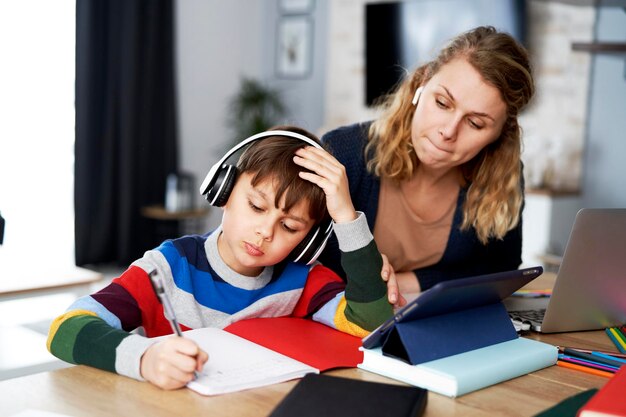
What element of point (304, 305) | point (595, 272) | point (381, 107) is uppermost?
point (381, 107)

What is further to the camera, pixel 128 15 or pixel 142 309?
pixel 128 15

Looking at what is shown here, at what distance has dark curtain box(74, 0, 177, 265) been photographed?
4.84 m

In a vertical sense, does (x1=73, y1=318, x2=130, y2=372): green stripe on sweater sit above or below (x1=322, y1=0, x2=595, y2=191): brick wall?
below

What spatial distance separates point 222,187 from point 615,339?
2.63 ft

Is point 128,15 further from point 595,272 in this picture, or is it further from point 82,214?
point 595,272

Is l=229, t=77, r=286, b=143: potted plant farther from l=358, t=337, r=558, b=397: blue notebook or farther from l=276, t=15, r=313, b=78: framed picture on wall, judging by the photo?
l=358, t=337, r=558, b=397: blue notebook

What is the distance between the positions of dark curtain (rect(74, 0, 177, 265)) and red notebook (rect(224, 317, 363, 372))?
3862 mm

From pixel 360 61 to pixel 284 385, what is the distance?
4.63m

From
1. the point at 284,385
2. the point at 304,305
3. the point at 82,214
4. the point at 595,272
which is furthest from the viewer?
the point at 82,214

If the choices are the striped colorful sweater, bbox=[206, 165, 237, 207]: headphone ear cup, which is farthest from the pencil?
bbox=[206, 165, 237, 207]: headphone ear cup

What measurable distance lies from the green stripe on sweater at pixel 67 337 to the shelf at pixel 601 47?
372cm

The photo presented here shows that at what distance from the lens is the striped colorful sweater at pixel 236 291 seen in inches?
48.2

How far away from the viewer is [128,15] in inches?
196

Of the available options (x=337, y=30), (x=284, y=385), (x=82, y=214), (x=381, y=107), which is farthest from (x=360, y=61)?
(x=284, y=385)
